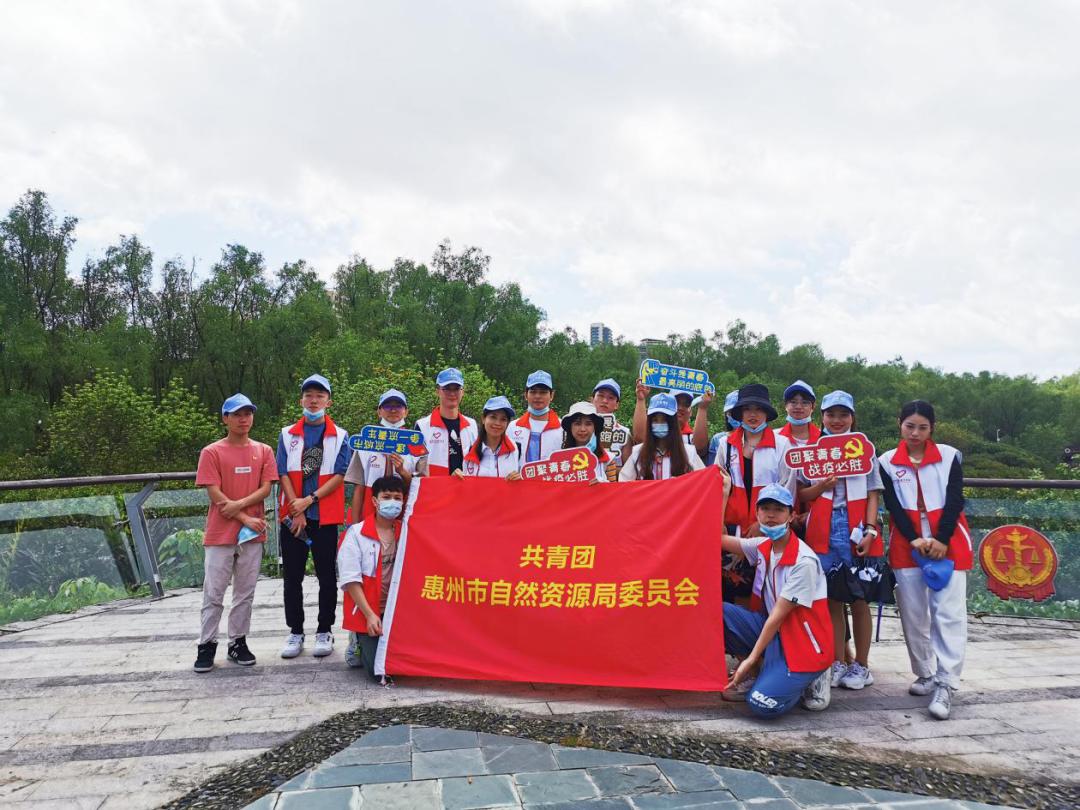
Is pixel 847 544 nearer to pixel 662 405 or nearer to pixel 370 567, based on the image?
pixel 662 405

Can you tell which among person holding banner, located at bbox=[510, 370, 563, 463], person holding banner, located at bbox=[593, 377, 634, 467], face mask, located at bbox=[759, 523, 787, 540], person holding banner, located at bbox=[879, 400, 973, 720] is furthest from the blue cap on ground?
person holding banner, located at bbox=[510, 370, 563, 463]

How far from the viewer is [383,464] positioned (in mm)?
5461

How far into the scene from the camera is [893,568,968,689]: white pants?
178 inches

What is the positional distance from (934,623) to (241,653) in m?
4.46

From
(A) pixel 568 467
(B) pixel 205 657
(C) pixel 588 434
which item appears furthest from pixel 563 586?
(B) pixel 205 657

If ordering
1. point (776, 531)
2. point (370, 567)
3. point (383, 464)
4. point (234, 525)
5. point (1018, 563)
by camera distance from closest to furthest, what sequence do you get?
point (776, 531)
point (370, 567)
point (234, 525)
point (383, 464)
point (1018, 563)

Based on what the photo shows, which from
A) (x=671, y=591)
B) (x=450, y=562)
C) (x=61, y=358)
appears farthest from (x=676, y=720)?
(x=61, y=358)

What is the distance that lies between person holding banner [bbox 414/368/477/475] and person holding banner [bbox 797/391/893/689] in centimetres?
234

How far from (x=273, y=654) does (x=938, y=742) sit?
4295 mm

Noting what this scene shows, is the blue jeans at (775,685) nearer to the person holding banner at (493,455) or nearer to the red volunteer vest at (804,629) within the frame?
the red volunteer vest at (804,629)

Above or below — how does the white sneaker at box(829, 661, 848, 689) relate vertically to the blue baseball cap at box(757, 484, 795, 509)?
below

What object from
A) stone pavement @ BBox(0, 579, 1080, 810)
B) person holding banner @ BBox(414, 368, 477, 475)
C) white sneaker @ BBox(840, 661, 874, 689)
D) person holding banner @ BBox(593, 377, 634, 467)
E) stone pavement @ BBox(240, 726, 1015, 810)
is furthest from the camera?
person holding banner @ BBox(593, 377, 634, 467)

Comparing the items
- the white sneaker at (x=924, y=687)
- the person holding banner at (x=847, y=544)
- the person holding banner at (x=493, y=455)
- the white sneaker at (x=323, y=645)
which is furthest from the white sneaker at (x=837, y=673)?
the white sneaker at (x=323, y=645)

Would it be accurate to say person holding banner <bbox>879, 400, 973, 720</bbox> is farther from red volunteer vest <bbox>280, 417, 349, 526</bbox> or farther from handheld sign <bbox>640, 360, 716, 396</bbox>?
red volunteer vest <bbox>280, 417, 349, 526</bbox>
